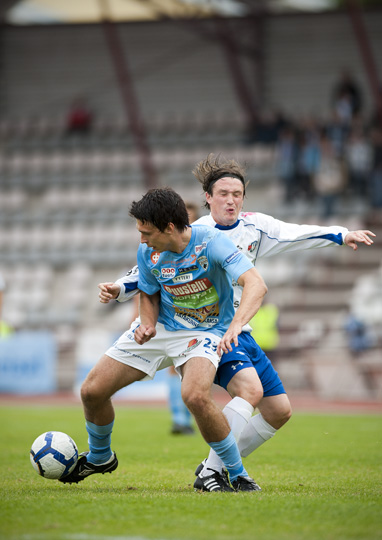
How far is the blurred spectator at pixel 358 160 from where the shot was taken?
19.7 m

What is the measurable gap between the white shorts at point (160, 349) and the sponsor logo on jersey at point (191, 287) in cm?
28

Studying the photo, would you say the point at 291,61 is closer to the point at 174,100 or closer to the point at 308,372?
the point at 174,100

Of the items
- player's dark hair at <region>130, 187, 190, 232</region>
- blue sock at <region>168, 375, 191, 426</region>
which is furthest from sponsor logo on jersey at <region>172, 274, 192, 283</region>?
blue sock at <region>168, 375, 191, 426</region>

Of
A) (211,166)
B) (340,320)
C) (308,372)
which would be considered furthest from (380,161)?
(211,166)

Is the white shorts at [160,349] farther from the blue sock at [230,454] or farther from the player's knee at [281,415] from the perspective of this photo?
the player's knee at [281,415]

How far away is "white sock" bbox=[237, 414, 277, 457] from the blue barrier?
12.9m

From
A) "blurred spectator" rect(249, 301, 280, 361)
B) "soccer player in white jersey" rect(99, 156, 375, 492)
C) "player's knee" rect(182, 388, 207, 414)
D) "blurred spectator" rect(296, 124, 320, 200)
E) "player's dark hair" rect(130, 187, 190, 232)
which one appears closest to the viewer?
"player's knee" rect(182, 388, 207, 414)

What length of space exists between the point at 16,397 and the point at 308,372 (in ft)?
21.2

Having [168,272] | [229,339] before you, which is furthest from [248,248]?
[229,339]

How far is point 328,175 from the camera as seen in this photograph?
1994 cm

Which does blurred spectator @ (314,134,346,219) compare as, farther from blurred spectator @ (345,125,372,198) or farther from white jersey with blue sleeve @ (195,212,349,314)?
white jersey with blue sleeve @ (195,212,349,314)

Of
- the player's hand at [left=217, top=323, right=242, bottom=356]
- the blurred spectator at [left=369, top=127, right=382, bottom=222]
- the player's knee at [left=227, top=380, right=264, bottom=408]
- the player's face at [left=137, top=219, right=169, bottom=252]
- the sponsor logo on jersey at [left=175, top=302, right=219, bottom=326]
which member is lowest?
the player's knee at [left=227, top=380, right=264, bottom=408]

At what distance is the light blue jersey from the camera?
550 cm

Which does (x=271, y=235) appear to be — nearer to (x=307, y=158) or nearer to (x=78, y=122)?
(x=307, y=158)
